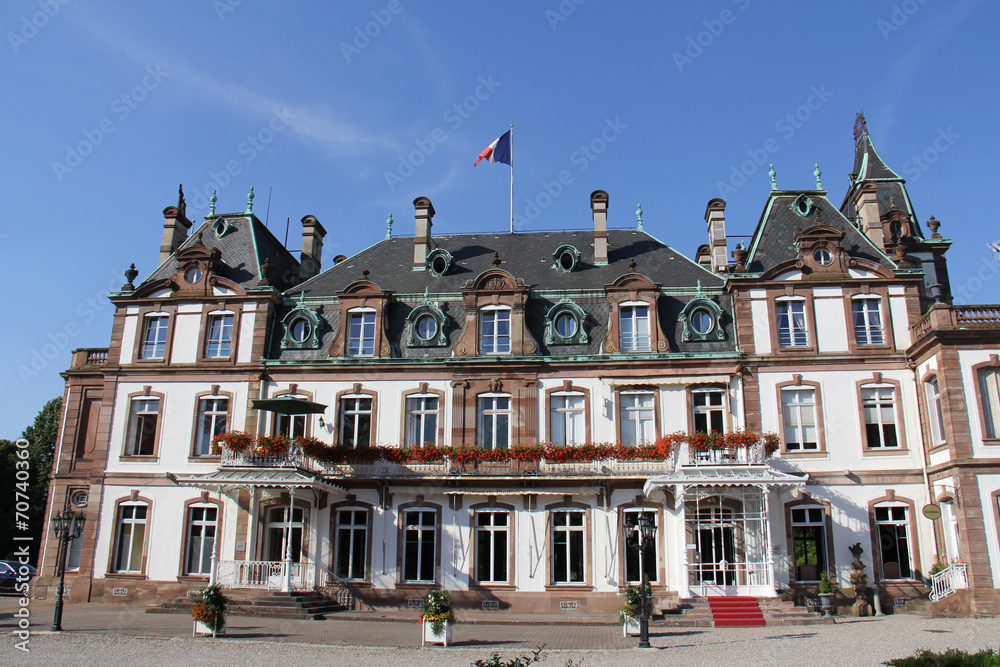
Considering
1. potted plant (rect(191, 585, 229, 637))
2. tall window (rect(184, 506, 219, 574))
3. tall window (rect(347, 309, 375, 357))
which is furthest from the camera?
tall window (rect(347, 309, 375, 357))

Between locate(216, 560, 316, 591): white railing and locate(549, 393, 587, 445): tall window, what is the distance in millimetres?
9421

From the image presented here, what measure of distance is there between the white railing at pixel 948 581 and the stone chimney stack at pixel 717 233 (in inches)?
502

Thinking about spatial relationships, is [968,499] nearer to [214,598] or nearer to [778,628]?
[778,628]

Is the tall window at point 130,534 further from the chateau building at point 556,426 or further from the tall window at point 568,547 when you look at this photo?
the tall window at point 568,547

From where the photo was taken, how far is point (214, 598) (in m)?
18.4

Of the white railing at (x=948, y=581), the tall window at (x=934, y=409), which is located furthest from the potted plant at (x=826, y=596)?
the tall window at (x=934, y=409)

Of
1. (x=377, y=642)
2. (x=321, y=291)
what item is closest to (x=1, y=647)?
(x=377, y=642)

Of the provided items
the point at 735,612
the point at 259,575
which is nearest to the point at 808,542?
the point at 735,612

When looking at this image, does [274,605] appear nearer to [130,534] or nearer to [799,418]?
[130,534]

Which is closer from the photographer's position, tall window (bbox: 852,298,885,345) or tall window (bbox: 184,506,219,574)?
tall window (bbox: 852,298,885,345)

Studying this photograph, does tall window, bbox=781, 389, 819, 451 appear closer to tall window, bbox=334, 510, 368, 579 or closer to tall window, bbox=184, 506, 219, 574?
tall window, bbox=334, 510, 368, 579

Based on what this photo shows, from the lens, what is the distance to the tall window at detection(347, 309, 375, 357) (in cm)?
2866

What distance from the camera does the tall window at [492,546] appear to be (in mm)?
25875

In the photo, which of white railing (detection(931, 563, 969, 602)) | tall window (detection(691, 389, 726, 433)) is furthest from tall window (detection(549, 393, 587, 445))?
white railing (detection(931, 563, 969, 602))
